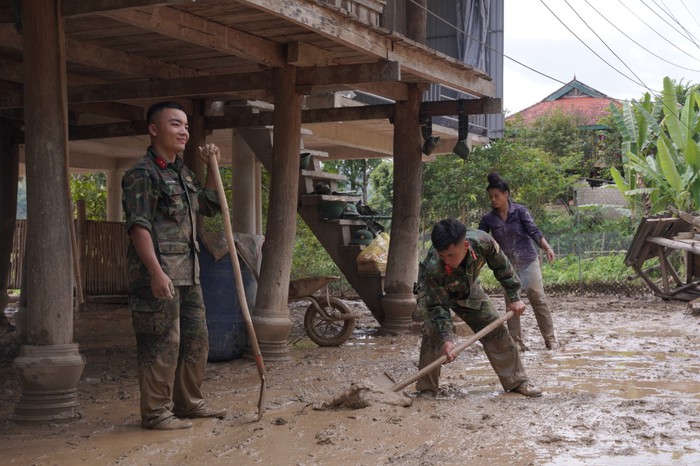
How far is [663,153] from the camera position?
17.6 meters

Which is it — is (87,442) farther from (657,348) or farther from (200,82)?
(657,348)

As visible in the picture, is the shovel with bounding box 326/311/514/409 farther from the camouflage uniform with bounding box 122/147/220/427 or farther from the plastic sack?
the plastic sack

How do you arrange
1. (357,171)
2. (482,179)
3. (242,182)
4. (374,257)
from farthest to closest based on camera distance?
(357,171) → (482,179) → (242,182) → (374,257)

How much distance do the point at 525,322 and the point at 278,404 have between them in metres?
6.39

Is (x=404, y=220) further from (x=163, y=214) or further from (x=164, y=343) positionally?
(x=164, y=343)

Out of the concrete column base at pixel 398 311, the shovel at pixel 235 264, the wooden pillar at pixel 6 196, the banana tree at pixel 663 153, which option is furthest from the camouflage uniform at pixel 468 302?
the banana tree at pixel 663 153

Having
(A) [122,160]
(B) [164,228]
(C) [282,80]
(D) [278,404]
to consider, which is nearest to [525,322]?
(C) [282,80]

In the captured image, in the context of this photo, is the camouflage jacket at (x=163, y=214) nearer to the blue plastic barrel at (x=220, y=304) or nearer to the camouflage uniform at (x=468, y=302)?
the camouflage uniform at (x=468, y=302)

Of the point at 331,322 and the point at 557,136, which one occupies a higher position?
the point at 557,136

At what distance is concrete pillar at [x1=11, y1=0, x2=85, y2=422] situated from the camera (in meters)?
5.80

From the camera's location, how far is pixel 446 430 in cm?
544

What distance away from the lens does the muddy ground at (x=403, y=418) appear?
4.91m

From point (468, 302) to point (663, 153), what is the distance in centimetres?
1253

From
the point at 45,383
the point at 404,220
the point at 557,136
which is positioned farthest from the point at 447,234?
the point at 557,136
